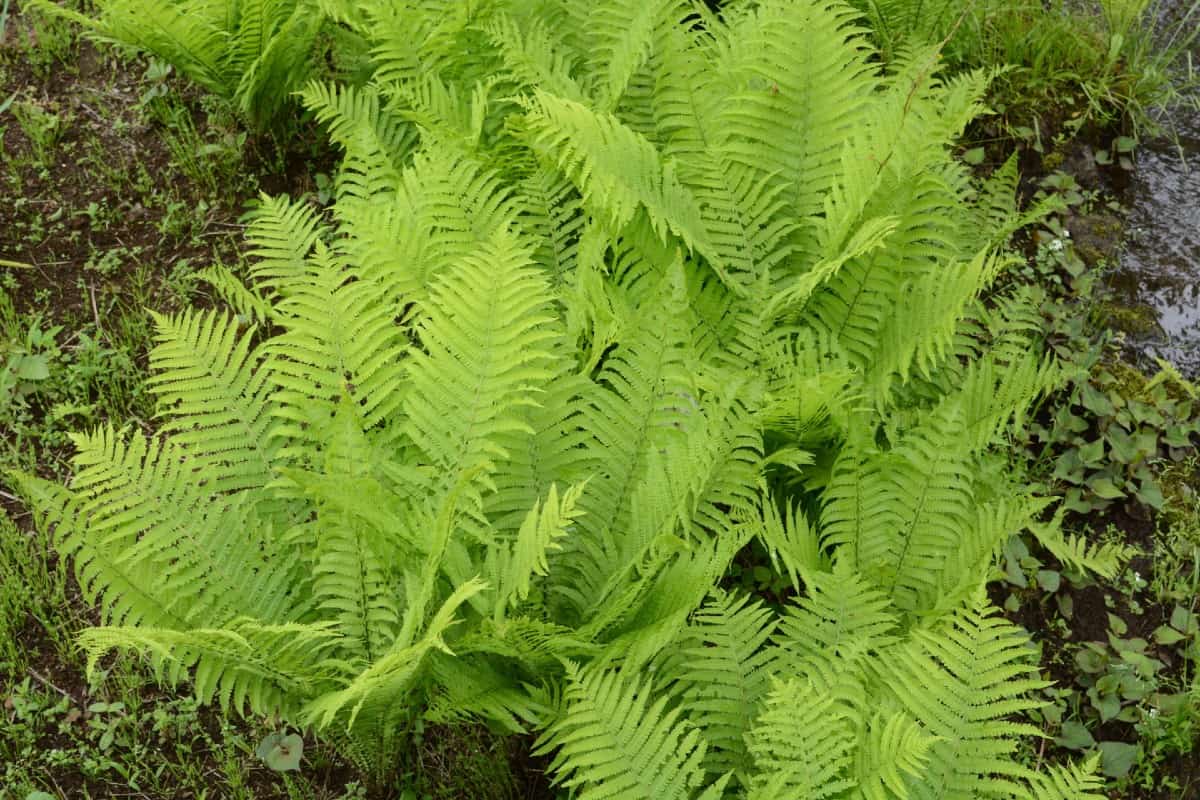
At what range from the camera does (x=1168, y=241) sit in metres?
3.61

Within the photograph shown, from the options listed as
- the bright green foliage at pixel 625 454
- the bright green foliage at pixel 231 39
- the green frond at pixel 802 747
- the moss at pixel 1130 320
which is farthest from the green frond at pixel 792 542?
the bright green foliage at pixel 231 39

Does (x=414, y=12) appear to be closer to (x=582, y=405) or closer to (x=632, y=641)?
(x=582, y=405)

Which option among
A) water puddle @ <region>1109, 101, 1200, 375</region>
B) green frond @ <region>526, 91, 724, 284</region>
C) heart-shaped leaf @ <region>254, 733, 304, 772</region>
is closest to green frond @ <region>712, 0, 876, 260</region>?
green frond @ <region>526, 91, 724, 284</region>

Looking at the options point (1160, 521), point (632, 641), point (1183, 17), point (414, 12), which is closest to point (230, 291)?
point (414, 12)

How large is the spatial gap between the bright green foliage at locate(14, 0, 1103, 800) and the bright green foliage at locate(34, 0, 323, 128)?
40cm

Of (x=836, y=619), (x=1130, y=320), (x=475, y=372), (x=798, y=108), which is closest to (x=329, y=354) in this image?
(x=475, y=372)

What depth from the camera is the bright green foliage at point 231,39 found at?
3.31 meters

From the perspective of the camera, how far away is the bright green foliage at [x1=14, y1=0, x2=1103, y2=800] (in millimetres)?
2025

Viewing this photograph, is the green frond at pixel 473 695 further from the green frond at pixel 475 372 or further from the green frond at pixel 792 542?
the green frond at pixel 792 542

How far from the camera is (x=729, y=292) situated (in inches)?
115

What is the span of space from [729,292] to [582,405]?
0.71 m

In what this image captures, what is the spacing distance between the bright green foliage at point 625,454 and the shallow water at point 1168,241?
608mm

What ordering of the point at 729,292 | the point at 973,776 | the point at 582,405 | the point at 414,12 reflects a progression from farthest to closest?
1. the point at 414,12
2. the point at 729,292
3. the point at 582,405
4. the point at 973,776

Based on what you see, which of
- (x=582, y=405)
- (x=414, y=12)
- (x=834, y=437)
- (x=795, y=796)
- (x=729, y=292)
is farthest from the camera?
(x=414, y=12)
